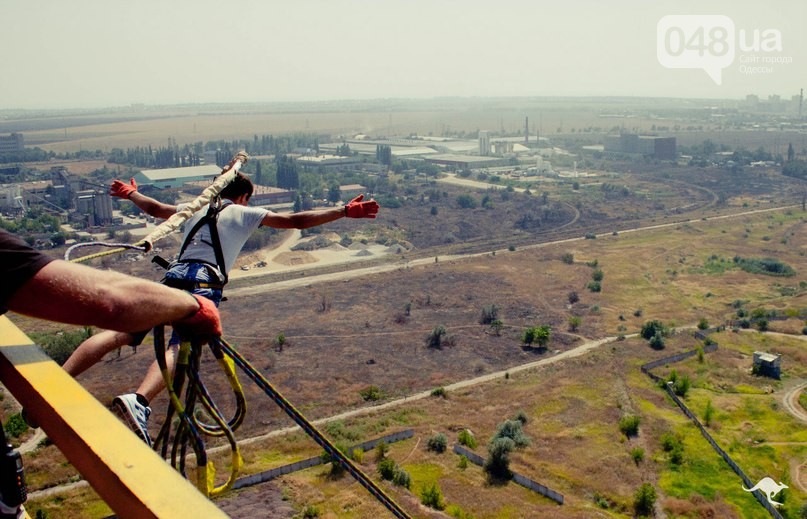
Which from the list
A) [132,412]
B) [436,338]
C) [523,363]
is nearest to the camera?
[132,412]

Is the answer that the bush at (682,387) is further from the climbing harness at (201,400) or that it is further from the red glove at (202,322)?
the red glove at (202,322)

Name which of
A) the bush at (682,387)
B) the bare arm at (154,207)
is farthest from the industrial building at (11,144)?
the bare arm at (154,207)

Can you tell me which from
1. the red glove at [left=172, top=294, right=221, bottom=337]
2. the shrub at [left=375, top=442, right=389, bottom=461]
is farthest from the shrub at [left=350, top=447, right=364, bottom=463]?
the red glove at [left=172, top=294, right=221, bottom=337]

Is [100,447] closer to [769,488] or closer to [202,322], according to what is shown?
[202,322]

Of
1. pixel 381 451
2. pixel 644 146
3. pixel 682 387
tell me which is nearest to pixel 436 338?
pixel 682 387

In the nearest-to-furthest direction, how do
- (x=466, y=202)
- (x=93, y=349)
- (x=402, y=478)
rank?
(x=93, y=349), (x=402, y=478), (x=466, y=202)

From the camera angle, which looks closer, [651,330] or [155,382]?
[155,382]
